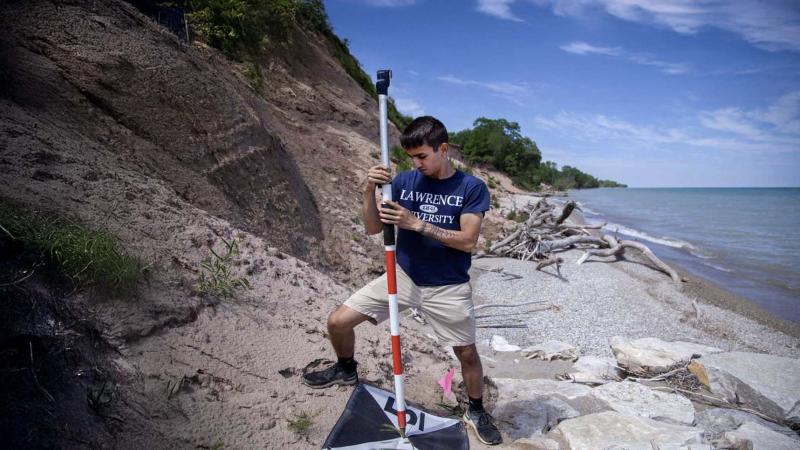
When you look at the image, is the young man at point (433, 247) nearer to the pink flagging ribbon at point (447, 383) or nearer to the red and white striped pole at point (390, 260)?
the red and white striped pole at point (390, 260)

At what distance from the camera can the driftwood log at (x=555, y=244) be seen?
33.9ft

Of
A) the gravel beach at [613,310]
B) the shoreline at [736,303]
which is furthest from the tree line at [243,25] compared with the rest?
the shoreline at [736,303]

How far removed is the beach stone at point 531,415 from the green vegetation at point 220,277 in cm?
240

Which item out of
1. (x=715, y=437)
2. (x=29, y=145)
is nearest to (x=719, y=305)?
(x=715, y=437)

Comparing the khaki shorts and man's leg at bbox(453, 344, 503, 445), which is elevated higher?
the khaki shorts

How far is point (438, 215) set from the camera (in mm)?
2773

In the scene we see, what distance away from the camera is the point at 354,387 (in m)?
3.08

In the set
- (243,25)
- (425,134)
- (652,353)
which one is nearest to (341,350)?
(425,134)

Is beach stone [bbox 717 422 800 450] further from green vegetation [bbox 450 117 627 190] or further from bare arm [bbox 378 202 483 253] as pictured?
green vegetation [bbox 450 117 627 190]

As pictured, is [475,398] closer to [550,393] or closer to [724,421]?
[550,393]

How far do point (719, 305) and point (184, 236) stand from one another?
945 cm

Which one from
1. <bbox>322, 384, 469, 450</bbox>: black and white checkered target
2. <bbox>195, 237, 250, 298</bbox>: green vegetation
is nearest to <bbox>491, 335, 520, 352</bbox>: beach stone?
<bbox>322, 384, 469, 450</bbox>: black and white checkered target

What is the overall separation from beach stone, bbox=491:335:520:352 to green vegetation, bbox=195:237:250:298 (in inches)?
137

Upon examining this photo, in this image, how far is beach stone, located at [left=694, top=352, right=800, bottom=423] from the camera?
3.60 meters
